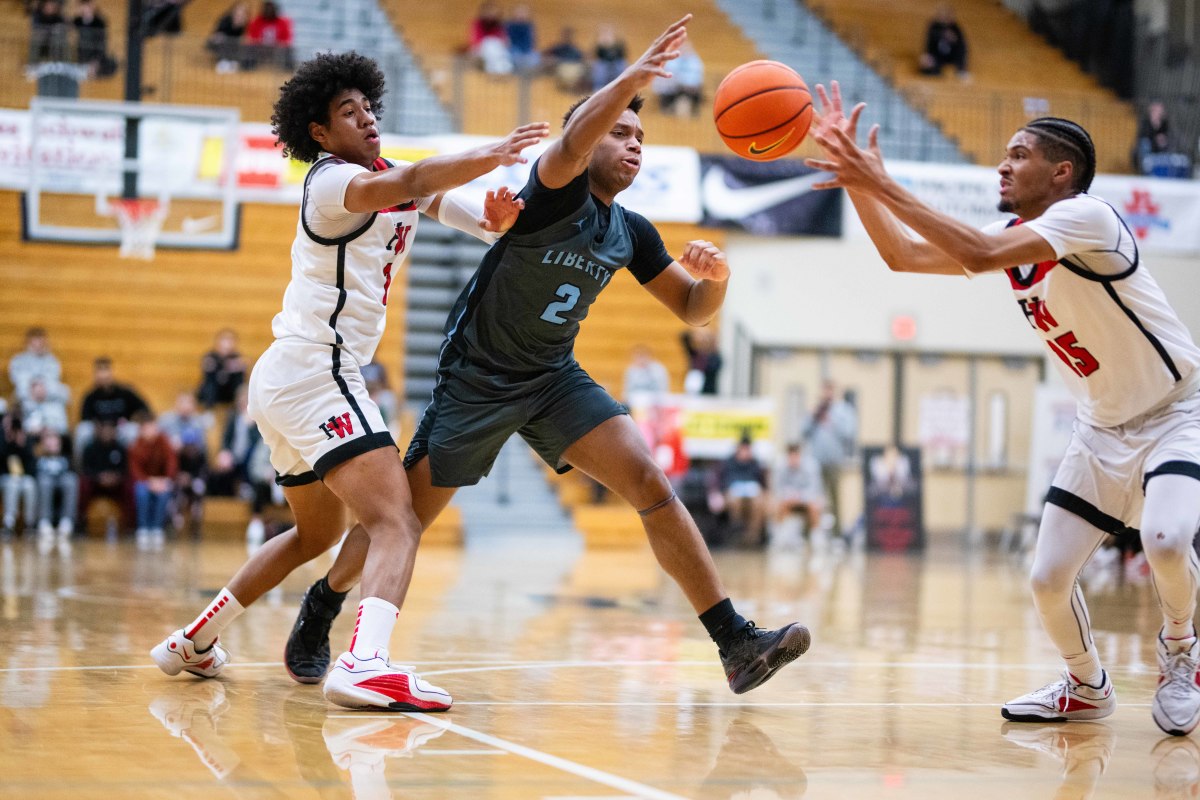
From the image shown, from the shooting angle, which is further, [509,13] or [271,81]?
[509,13]

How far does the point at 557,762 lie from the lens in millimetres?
4059

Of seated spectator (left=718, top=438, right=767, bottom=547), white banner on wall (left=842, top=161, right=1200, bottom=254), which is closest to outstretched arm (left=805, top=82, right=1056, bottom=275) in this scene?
seated spectator (left=718, top=438, right=767, bottom=547)

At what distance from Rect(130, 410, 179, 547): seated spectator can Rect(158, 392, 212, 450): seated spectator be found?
0.30 metres

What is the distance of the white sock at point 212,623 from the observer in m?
5.40

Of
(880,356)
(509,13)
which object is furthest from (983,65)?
(509,13)

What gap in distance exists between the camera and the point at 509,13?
21594mm

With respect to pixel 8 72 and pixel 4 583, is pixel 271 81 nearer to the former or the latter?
pixel 8 72

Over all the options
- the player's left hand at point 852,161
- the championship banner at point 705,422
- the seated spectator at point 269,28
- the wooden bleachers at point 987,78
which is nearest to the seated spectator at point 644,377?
the championship banner at point 705,422

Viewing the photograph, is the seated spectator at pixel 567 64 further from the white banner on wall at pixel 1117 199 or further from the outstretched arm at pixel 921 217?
the outstretched arm at pixel 921 217

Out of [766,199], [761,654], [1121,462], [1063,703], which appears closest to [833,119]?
[1121,462]

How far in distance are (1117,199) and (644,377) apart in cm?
725

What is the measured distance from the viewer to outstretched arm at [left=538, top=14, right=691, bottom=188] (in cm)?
457

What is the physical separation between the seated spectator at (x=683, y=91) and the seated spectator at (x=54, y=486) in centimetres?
923

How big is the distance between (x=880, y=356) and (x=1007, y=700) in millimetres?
14732
